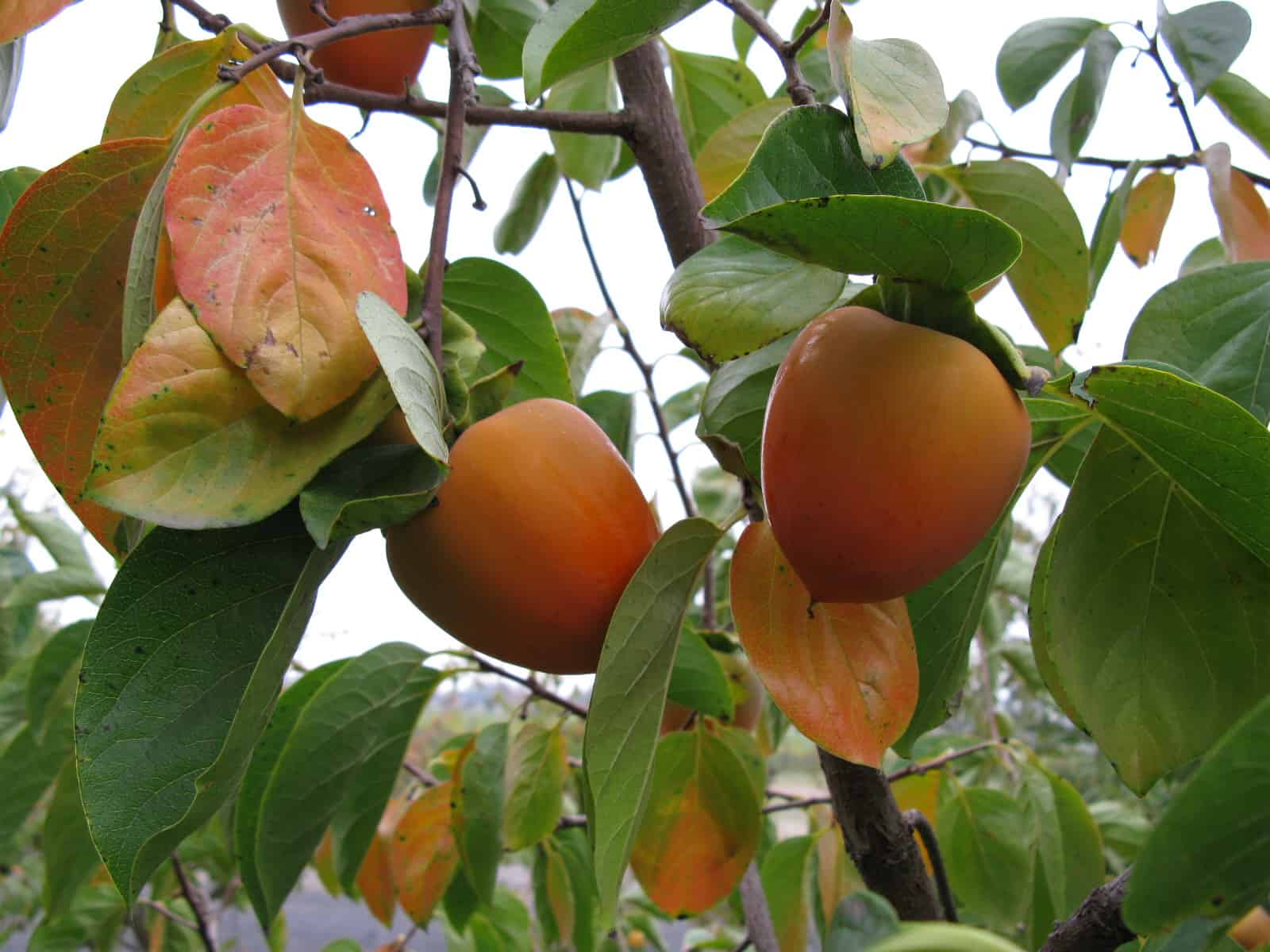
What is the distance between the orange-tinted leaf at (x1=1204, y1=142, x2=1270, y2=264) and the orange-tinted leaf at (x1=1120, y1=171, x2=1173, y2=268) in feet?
0.98

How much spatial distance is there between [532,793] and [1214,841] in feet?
3.11

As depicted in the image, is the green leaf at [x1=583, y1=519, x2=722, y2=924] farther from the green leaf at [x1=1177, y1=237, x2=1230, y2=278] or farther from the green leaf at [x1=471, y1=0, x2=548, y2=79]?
the green leaf at [x1=1177, y1=237, x2=1230, y2=278]

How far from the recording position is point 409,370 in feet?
1.47

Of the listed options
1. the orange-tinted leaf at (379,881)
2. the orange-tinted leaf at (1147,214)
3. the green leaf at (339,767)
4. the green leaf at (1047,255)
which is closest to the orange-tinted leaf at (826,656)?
the green leaf at (1047,255)

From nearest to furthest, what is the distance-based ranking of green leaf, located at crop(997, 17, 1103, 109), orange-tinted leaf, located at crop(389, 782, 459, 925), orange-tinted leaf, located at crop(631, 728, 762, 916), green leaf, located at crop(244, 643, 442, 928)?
green leaf, located at crop(244, 643, 442, 928), orange-tinted leaf, located at crop(631, 728, 762, 916), green leaf, located at crop(997, 17, 1103, 109), orange-tinted leaf, located at crop(389, 782, 459, 925)

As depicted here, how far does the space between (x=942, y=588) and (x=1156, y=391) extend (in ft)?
0.69

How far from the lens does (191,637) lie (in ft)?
1.61

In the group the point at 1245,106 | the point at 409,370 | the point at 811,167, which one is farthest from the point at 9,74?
the point at 1245,106

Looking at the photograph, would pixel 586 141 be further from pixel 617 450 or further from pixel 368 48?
pixel 617 450

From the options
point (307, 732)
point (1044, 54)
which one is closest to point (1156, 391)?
point (307, 732)

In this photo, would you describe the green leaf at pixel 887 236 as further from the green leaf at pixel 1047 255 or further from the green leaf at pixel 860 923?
the green leaf at pixel 1047 255

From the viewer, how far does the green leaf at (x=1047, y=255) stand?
29.7 inches

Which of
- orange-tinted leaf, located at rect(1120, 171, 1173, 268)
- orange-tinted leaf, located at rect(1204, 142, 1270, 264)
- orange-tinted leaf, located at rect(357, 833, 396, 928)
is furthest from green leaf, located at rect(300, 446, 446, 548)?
orange-tinted leaf, located at rect(357, 833, 396, 928)

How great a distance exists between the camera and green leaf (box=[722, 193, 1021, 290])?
1.23 ft
